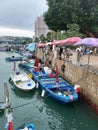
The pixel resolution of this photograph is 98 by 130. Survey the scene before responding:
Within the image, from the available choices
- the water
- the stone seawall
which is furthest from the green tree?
the water

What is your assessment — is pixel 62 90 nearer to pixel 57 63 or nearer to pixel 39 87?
pixel 39 87

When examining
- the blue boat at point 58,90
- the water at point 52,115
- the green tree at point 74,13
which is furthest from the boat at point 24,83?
the green tree at point 74,13

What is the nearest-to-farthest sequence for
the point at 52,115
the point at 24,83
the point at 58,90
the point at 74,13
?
the point at 52,115
the point at 58,90
the point at 24,83
the point at 74,13

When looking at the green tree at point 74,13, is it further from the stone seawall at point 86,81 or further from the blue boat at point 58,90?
the blue boat at point 58,90

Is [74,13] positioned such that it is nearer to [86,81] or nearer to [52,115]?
[86,81]

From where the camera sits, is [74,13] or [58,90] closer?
[58,90]

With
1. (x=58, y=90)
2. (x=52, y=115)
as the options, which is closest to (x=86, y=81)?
(x=58, y=90)

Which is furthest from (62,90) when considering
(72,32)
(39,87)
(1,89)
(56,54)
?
(72,32)

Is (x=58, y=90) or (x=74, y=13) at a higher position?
(x=74, y=13)

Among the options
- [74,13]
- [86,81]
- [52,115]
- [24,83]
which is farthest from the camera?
[74,13]

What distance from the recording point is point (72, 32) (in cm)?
3941

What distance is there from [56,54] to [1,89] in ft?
42.5

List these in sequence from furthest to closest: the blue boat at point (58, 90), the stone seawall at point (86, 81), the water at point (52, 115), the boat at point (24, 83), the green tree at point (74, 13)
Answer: the green tree at point (74, 13) < the boat at point (24, 83) < the blue boat at point (58, 90) < the stone seawall at point (86, 81) < the water at point (52, 115)

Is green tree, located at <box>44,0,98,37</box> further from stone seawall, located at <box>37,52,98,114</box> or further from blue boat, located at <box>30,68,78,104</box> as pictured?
blue boat, located at <box>30,68,78,104</box>
